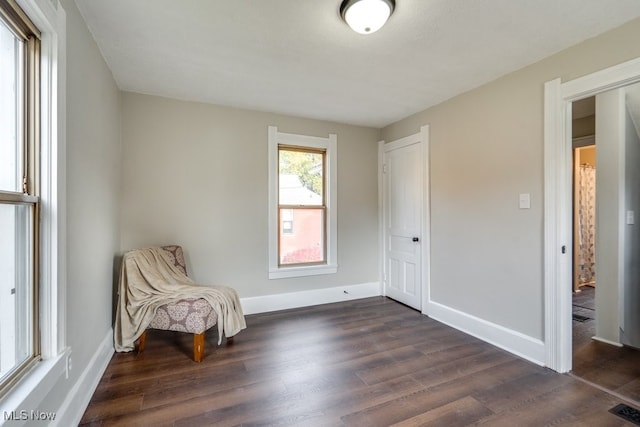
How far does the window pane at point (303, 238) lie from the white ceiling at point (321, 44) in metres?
1.44

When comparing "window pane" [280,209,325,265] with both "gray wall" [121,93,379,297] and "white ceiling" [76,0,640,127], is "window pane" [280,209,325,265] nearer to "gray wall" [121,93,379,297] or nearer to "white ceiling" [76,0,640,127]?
"gray wall" [121,93,379,297]

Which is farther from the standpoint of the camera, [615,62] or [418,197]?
[418,197]

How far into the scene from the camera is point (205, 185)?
324cm

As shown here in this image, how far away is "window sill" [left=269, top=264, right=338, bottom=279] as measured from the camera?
356cm

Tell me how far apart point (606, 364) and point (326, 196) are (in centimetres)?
302

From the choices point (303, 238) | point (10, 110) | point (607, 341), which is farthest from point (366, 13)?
point (607, 341)

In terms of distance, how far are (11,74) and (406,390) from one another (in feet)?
8.84

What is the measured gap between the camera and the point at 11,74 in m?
1.24

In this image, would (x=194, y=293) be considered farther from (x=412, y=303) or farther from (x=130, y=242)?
(x=412, y=303)

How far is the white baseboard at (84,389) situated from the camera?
1506 millimetres

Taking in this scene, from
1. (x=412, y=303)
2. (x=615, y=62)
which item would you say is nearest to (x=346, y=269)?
(x=412, y=303)

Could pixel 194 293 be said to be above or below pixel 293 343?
above

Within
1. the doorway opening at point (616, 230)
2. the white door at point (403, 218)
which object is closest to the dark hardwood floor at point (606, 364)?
the doorway opening at point (616, 230)

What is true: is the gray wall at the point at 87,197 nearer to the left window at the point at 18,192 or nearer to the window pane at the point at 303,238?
the left window at the point at 18,192
